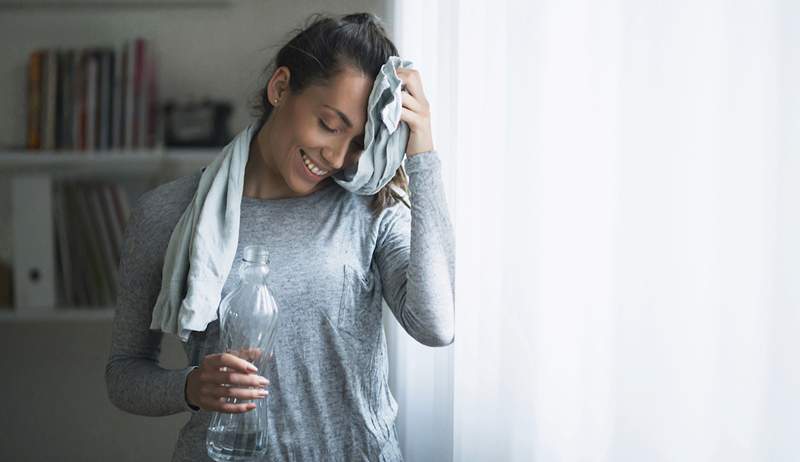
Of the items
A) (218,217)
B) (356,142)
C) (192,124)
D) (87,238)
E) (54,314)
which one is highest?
(192,124)

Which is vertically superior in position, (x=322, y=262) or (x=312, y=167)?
(x=312, y=167)

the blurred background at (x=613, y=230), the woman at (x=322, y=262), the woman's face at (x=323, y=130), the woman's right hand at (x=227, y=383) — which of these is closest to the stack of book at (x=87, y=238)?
the blurred background at (x=613, y=230)

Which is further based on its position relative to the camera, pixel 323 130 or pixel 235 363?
pixel 323 130

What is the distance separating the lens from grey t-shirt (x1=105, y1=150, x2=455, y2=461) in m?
1.15

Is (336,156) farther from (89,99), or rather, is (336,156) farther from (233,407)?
(89,99)

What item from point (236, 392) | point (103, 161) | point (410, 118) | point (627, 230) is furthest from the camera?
point (103, 161)

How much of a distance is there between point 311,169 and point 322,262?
131mm

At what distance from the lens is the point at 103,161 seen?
240 centimetres

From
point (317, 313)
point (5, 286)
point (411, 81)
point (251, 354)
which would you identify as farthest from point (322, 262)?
point (5, 286)

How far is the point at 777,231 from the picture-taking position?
55 cm

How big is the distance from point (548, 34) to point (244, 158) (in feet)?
1.71

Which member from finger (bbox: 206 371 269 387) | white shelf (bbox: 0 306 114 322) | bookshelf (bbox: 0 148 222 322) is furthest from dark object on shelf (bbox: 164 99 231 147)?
finger (bbox: 206 371 269 387)

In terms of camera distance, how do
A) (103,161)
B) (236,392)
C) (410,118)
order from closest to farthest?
(236,392) → (410,118) → (103,161)

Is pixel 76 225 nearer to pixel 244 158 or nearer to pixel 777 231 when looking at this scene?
pixel 244 158
